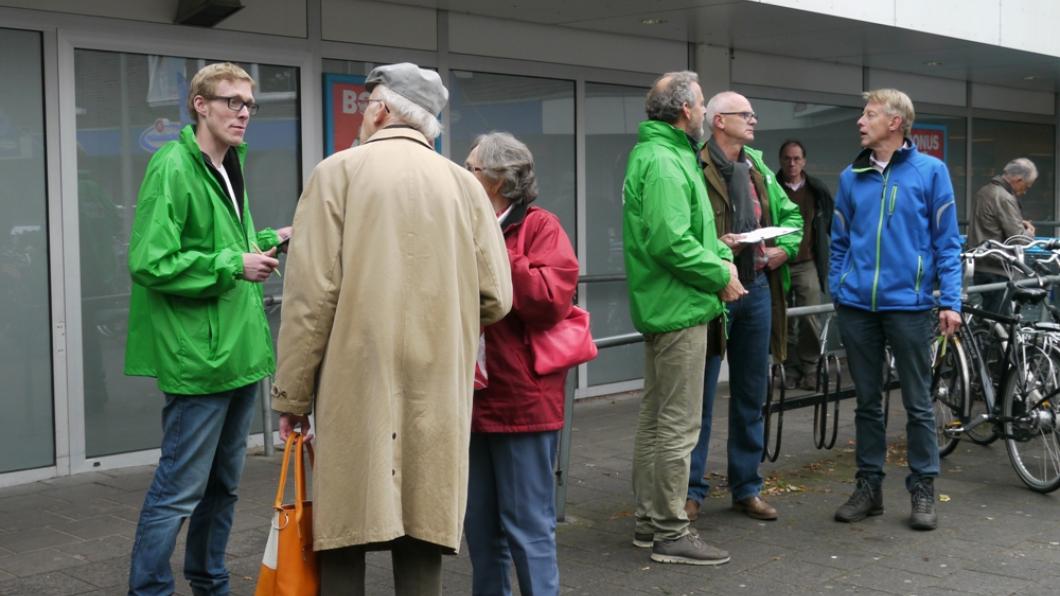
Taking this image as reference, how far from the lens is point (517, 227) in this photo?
4348 millimetres

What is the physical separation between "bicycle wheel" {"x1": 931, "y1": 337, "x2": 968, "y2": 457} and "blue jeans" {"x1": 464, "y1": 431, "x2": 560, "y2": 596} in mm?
3754

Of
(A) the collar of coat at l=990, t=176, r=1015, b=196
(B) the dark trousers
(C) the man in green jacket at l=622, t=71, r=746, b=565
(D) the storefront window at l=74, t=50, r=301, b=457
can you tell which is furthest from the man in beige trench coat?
(A) the collar of coat at l=990, t=176, r=1015, b=196

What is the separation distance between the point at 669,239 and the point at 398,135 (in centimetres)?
191

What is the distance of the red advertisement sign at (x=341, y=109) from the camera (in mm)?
8492

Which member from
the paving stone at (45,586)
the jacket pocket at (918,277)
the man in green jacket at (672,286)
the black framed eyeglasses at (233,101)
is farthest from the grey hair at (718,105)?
the paving stone at (45,586)

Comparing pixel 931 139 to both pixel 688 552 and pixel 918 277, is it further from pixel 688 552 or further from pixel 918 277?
pixel 688 552

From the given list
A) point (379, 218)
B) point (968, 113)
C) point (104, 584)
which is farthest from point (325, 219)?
point (968, 113)

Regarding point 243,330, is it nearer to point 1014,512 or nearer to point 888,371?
point 1014,512

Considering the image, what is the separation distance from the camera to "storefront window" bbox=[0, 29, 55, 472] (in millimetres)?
7090

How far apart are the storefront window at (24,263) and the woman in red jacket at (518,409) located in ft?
12.4

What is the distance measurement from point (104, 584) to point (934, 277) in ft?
13.0

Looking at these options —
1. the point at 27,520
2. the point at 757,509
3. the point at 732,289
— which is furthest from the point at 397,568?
the point at 27,520

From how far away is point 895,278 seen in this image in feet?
19.9

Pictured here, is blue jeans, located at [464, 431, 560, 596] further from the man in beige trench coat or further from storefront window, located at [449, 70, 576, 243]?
storefront window, located at [449, 70, 576, 243]
